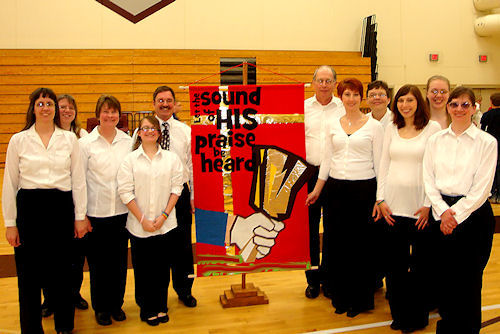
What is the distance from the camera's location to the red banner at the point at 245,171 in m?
3.22

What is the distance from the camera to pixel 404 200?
2.85m

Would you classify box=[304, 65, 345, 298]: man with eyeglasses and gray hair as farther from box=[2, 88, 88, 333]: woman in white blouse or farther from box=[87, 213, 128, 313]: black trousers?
box=[2, 88, 88, 333]: woman in white blouse

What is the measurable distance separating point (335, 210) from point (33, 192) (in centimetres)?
196

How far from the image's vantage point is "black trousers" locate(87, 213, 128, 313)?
301 cm

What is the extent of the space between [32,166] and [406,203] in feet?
7.45

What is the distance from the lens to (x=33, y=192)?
259 centimetres

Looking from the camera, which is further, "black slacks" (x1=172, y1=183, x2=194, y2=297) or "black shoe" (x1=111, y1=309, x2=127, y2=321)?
"black slacks" (x1=172, y1=183, x2=194, y2=297)

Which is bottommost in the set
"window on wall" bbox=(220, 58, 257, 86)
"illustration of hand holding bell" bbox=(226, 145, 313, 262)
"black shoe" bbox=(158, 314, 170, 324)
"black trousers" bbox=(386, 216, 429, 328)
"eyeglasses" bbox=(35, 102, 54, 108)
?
"black shoe" bbox=(158, 314, 170, 324)

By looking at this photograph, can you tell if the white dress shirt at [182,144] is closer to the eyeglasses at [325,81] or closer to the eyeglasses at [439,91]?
the eyeglasses at [325,81]

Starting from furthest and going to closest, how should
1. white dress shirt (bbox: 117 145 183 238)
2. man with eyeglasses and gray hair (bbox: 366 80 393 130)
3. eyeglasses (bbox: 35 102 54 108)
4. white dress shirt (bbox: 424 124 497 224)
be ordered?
man with eyeglasses and gray hair (bbox: 366 80 393 130) < white dress shirt (bbox: 117 145 183 238) < eyeglasses (bbox: 35 102 54 108) < white dress shirt (bbox: 424 124 497 224)

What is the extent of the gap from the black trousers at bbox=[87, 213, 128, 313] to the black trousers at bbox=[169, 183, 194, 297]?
1.37 feet

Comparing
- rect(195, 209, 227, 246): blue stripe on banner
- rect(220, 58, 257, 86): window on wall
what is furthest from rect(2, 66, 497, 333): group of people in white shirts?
rect(220, 58, 257, 86): window on wall

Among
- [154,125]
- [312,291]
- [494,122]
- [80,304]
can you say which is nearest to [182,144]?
[154,125]

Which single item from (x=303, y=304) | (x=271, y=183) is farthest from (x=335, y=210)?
(x=303, y=304)
